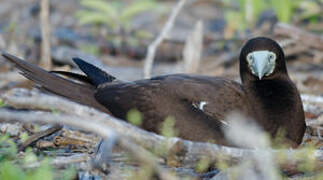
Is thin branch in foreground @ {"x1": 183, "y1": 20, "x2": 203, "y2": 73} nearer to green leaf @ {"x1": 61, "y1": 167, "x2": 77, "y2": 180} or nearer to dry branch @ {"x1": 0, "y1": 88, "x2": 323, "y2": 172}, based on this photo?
dry branch @ {"x1": 0, "y1": 88, "x2": 323, "y2": 172}

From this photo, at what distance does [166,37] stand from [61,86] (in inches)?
134

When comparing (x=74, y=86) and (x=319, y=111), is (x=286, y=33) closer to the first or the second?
(x=319, y=111)

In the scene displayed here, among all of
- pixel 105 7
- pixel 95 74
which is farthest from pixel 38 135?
pixel 105 7

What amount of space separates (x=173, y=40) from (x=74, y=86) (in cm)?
495

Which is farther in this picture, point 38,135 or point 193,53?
point 193,53

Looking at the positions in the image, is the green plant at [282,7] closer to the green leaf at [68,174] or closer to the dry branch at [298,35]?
the dry branch at [298,35]

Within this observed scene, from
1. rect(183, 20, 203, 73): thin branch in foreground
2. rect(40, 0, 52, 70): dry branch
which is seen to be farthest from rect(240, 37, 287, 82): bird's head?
rect(40, 0, 52, 70): dry branch

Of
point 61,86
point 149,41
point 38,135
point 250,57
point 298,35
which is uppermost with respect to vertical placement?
point 149,41

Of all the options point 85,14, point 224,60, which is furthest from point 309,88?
point 85,14

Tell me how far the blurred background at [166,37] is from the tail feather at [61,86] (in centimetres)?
180

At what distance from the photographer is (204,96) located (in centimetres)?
477

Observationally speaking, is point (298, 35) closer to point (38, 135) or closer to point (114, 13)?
point (114, 13)

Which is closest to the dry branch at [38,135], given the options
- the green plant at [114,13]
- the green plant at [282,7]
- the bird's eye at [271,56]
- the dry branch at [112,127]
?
the dry branch at [112,127]

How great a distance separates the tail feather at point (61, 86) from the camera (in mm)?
4809
